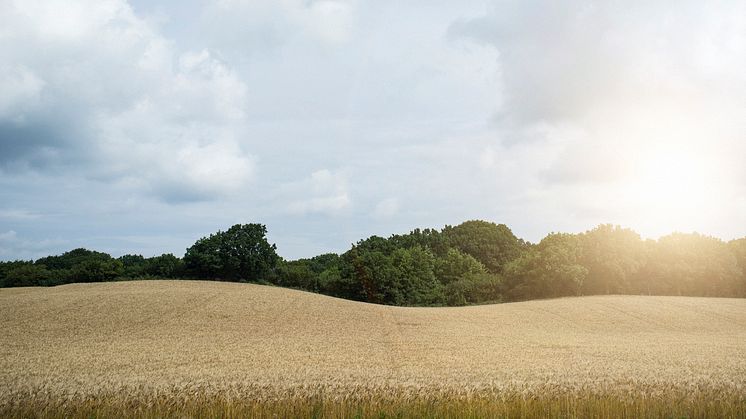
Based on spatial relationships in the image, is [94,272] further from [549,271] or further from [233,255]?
[549,271]

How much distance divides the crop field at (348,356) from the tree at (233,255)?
633 inches

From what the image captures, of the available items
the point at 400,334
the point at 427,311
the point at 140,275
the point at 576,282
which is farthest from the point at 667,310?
the point at 140,275

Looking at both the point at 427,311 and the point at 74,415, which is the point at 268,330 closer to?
the point at 427,311

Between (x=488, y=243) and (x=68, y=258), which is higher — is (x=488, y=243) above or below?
above

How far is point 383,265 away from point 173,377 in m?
52.9

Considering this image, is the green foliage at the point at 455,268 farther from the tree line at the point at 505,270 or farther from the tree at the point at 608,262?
the tree at the point at 608,262

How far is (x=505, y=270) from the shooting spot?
67.6 meters

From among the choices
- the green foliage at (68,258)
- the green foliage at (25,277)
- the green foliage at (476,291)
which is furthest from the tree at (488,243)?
the green foliage at (25,277)

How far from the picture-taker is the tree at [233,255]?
7050 cm

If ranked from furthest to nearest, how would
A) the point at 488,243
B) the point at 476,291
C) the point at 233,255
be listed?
the point at 488,243
the point at 233,255
the point at 476,291

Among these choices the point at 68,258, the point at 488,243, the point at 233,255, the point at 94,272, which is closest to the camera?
Result: the point at 94,272

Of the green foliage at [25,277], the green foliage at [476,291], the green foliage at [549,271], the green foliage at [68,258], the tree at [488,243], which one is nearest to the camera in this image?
the green foliage at [549,271]

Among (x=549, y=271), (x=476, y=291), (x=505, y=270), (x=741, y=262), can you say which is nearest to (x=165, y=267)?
(x=476, y=291)

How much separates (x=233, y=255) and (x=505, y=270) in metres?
34.8
